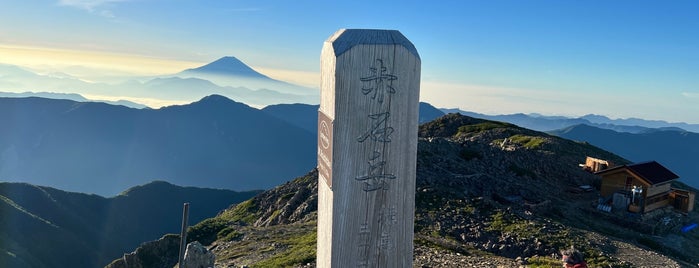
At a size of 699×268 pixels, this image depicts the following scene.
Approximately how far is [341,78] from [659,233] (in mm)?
33054

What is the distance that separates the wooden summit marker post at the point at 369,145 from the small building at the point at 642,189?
34404 millimetres

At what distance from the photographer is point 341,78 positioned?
4250mm

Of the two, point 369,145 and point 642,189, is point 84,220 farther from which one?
point 369,145

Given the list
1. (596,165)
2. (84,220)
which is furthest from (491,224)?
(84,220)

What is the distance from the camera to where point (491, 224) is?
2469cm

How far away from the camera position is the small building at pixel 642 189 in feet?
108

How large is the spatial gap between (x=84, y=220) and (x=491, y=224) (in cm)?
11391

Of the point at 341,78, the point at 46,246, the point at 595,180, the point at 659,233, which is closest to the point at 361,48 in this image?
the point at 341,78

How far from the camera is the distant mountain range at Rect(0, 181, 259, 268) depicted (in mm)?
89312

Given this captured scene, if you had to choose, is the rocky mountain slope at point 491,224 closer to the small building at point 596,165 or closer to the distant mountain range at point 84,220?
the small building at point 596,165

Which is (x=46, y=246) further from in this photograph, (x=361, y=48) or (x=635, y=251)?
(x=361, y=48)

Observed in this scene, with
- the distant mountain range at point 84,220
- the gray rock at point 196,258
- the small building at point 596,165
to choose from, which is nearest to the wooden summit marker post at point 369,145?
the gray rock at point 196,258

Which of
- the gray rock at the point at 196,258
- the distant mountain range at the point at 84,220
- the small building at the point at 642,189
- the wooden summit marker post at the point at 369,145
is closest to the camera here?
the wooden summit marker post at the point at 369,145

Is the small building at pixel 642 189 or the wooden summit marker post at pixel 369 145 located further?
the small building at pixel 642 189
